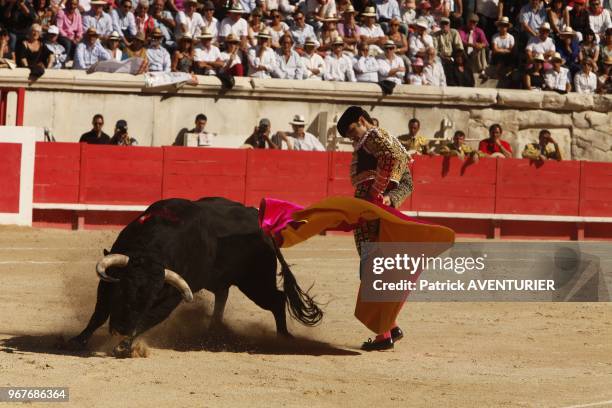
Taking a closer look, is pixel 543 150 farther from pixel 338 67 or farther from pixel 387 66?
pixel 338 67

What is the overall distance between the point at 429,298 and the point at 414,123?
563 cm

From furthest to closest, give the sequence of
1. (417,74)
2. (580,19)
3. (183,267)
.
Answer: (580,19) < (417,74) < (183,267)

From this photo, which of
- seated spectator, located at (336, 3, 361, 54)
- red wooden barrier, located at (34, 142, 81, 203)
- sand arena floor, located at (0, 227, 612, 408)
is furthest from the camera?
seated spectator, located at (336, 3, 361, 54)

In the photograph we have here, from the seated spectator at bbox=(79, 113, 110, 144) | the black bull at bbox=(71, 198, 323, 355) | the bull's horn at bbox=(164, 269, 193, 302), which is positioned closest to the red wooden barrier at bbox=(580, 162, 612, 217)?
the seated spectator at bbox=(79, 113, 110, 144)

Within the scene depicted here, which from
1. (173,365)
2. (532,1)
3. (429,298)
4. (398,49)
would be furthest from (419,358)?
(532,1)

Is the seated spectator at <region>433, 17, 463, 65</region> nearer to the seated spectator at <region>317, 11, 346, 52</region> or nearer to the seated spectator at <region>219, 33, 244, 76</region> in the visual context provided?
the seated spectator at <region>317, 11, 346, 52</region>

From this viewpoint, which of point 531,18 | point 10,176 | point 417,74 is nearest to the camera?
point 10,176

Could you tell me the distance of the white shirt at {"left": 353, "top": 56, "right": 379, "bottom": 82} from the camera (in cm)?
1455

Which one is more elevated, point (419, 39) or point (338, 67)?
point (419, 39)

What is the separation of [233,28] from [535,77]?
434cm

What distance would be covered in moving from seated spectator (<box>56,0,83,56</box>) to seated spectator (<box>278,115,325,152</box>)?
2.42 metres

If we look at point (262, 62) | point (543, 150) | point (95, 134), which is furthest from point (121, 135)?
point (543, 150)

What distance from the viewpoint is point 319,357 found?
234 inches

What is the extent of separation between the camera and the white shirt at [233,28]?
13451 millimetres
